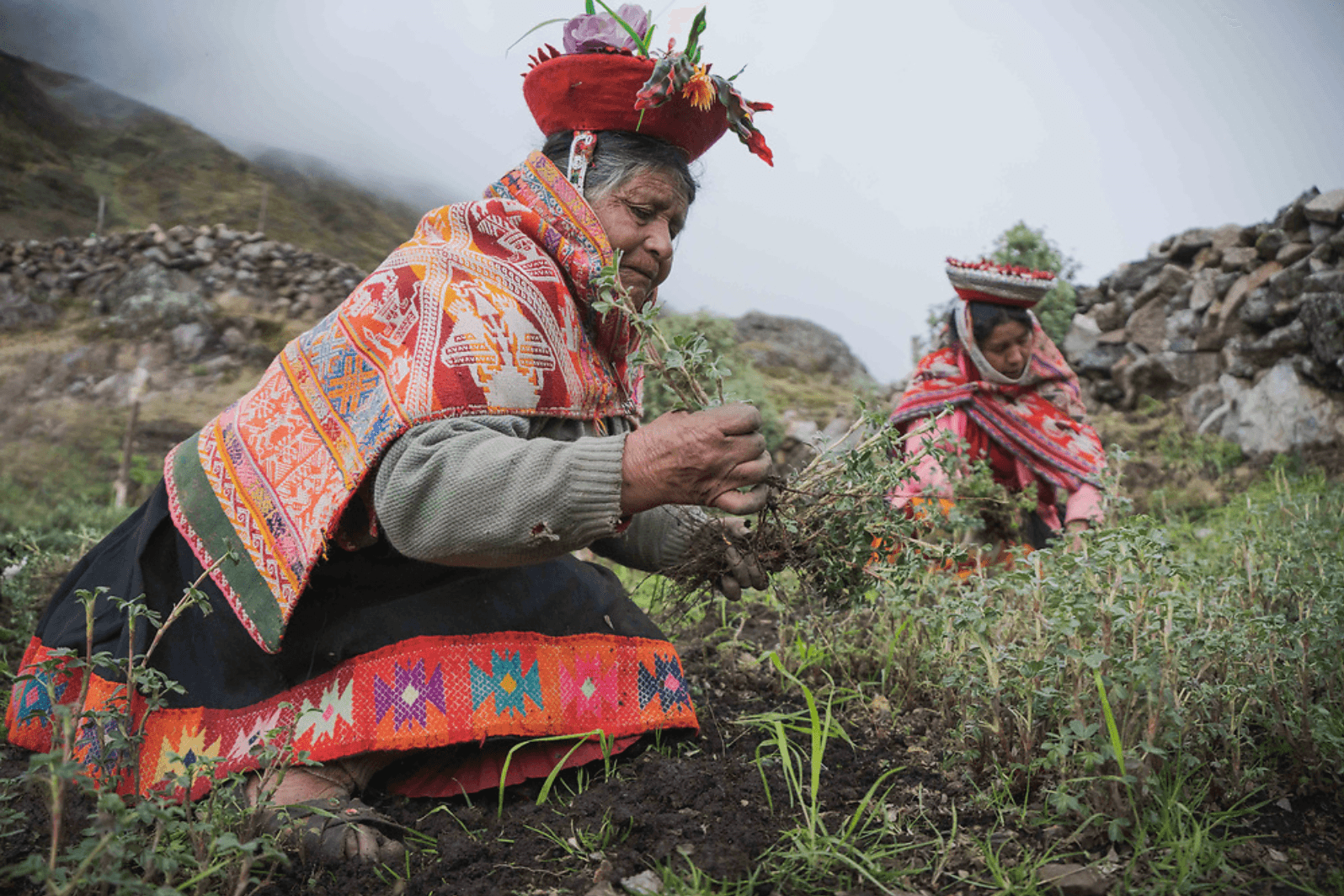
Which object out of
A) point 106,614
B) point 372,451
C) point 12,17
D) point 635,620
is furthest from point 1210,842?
point 12,17

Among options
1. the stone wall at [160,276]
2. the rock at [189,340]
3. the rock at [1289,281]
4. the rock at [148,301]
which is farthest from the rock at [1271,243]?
the rock at [148,301]

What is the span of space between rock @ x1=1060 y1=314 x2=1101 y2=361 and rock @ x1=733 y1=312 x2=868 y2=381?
8.21 m

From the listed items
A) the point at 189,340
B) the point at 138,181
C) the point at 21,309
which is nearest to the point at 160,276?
the point at 189,340

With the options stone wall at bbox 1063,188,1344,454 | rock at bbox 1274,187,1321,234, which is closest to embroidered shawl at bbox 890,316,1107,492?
stone wall at bbox 1063,188,1344,454

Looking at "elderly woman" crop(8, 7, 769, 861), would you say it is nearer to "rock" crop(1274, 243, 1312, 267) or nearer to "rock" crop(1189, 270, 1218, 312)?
"rock" crop(1274, 243, 1312, 267)

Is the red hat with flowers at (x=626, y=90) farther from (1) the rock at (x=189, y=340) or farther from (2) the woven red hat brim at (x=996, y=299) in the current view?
(1) the rock at (x=189, y=340)

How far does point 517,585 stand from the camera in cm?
207

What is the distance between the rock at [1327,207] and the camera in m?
6.59

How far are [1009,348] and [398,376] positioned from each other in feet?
12.0

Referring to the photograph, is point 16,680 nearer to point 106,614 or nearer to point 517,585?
point 106,614

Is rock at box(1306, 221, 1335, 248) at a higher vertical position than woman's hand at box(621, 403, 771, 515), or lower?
higher

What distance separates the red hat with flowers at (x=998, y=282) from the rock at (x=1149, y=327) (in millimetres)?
4655

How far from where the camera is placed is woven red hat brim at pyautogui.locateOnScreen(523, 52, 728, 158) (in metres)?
2.15

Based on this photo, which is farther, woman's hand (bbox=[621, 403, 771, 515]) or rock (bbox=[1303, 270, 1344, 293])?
rock (bbox=[1303, 270, 1344, 293])
